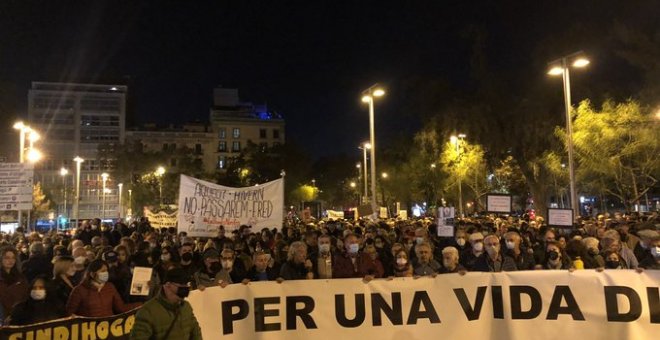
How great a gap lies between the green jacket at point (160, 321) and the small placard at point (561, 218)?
28.0 feet

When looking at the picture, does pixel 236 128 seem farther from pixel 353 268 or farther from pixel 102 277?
pixel 102 277

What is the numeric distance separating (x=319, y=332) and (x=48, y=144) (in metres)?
95.9

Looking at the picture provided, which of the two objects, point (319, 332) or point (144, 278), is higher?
point (144, 278)

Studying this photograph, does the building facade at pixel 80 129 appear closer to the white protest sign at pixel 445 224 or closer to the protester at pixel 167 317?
the white protest sign at pixel 445 224

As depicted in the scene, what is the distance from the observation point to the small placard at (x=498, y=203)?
13.2 metres

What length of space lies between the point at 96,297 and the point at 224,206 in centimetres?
826

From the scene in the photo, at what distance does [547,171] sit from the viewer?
107 feet

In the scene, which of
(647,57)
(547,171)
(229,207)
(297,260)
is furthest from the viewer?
(547,171)

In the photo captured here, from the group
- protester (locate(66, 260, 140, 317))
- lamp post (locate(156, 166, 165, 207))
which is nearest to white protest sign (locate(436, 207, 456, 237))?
protester (locate(66, 260, 140, 317))

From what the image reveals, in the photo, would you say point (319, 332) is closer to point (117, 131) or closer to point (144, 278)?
point (144, 278)

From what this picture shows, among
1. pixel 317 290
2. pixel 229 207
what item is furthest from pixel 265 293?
pixel 229 207

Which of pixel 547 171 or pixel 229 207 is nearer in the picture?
pixel 229 207

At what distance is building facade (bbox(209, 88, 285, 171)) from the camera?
109m

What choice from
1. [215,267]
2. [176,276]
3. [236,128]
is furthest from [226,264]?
[236,128]
